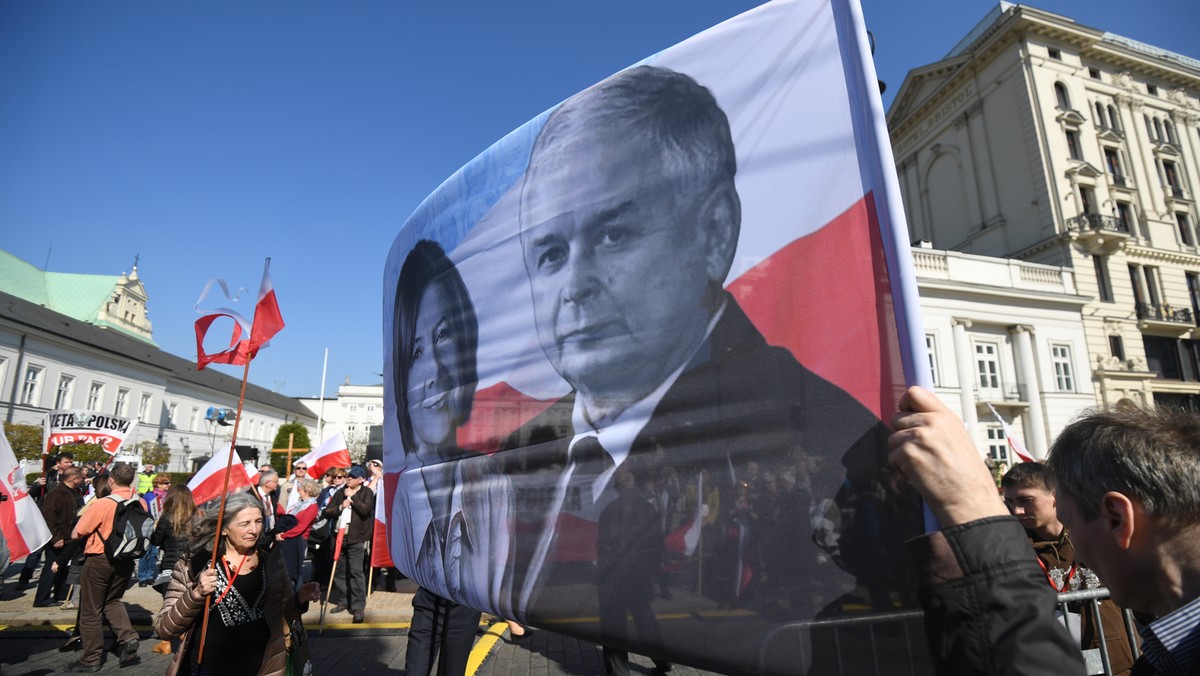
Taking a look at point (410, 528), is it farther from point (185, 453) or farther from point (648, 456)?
point (185, 453)

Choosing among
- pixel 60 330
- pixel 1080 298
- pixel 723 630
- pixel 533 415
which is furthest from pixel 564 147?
pixel 60 330

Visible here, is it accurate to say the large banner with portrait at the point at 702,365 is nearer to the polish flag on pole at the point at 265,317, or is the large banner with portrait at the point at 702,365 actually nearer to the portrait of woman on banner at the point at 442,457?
the portrait of woman on banner at the point at 442,457

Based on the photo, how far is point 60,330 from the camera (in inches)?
1734

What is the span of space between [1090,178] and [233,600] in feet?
140

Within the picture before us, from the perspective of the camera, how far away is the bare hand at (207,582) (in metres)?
3.38

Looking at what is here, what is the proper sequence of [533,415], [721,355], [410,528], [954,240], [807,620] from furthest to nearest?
[954,240] < [410,528] < [533,415] < [721,355] < [807,620]

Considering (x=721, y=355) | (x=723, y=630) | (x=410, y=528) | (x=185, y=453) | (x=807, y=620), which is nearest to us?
(x=807, y=620)

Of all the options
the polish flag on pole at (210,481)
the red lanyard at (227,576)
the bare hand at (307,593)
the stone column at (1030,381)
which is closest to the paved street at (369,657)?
the polish flag on pole at (210,481)

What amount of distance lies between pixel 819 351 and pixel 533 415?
116 cm

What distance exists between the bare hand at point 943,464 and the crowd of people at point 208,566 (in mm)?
3510

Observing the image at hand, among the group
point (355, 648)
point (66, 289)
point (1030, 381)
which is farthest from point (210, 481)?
point (66, 289)

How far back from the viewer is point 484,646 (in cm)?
682

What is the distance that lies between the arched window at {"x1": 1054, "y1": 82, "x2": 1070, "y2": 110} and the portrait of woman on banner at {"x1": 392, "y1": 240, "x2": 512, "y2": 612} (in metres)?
43.0

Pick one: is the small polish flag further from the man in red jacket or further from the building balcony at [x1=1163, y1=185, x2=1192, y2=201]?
the building balcony at [x1=1163, y1=185, x2=1192, y2=201]
